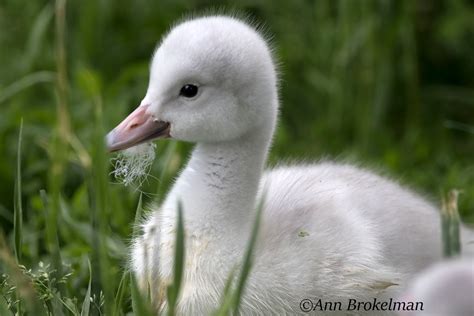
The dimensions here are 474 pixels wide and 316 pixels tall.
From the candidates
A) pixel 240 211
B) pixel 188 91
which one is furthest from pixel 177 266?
pixel 188 91

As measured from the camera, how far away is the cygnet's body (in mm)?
3719

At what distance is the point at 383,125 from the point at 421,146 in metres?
0.26

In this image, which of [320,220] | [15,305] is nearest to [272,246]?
[320,220]

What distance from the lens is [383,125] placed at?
6.55 metres

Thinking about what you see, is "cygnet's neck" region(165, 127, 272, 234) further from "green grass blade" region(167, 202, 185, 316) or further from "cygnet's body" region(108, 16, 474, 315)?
"green grass blade" region(167, 202, 185, 316)

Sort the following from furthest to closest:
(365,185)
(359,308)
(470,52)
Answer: (470,52) → (365,185) → (359,308)

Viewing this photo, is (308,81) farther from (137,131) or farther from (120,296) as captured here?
(120,296)

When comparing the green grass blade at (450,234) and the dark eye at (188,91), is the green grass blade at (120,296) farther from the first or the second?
the green grass blade at (450,234)

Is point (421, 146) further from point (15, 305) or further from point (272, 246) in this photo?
point (15, 305)

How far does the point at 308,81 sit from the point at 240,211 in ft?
9.78

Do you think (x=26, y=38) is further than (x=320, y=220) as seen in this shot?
Yes

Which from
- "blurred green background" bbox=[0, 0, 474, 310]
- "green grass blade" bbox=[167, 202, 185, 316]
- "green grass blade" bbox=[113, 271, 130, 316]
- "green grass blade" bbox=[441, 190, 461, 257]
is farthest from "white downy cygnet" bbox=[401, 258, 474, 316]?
"blurred green background" bbox=[0, 0, 474, 310]

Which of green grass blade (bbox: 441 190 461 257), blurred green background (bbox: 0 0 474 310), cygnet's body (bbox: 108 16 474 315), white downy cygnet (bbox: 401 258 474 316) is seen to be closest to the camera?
white downy cygnet (bbox: 401 258 474 316)

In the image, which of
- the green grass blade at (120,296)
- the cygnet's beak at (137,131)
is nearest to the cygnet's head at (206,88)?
the cygnet's beak at (137,131)
